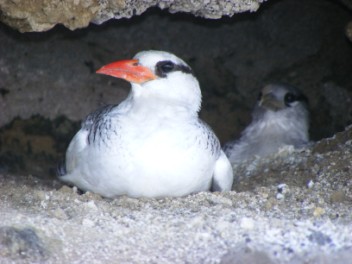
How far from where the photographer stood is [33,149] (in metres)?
8.98

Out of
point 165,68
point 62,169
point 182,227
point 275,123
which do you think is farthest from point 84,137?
point 275,123

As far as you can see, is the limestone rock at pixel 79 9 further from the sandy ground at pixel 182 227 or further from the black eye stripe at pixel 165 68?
the sandy ground at pixel 182 227

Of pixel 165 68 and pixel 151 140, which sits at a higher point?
pixel 165 68

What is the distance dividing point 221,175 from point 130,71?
47.4 inches

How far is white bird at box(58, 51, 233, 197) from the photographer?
19.9ft

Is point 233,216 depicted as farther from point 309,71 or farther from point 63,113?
point 309,71

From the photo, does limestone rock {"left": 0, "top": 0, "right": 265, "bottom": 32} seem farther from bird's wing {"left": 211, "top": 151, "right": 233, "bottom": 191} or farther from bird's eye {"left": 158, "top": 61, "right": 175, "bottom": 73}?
bird's wing {"left": 211, "top": 151, "right": 233, "bottom": 191}

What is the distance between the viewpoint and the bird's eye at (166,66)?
6278mm

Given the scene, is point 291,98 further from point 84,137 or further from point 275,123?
point 84,137

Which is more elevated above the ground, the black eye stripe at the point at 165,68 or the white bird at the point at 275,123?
the black eye stripe at the point at 165,68

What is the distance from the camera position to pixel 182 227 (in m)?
5.07

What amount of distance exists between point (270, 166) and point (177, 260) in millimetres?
3540

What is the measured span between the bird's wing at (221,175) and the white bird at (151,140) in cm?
9

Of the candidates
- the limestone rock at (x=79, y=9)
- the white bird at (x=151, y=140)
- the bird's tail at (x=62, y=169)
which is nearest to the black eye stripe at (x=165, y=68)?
the white bird at (x=151, y=140)
